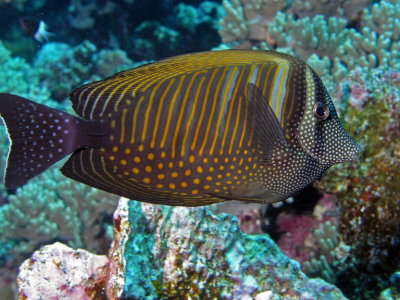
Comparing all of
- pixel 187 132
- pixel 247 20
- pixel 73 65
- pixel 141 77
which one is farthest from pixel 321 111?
pixel 73 65

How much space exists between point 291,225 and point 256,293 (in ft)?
6.45

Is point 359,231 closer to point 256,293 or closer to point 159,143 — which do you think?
point 256,293

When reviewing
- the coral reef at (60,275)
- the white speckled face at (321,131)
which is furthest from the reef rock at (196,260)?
the white speckled face at (321,131)

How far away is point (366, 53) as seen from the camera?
22.1 feet

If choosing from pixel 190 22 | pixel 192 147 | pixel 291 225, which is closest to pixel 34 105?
pixel 192 147

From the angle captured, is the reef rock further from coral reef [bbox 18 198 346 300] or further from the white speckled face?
the white speckled face

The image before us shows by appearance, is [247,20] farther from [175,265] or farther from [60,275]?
[60,275]

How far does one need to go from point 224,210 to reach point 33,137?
1840 mm

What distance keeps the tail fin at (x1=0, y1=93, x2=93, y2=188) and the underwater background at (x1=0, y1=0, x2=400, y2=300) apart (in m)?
0.99

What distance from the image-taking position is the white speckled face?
2.06 meters

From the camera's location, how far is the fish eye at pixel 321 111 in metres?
2.06

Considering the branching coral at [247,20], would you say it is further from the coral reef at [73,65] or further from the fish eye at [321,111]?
the fish eye at [321,111]

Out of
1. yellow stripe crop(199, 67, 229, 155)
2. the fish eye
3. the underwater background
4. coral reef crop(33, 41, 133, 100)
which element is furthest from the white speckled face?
coral reef crop(33, 41, 133, 100)

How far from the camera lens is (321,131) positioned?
210cm
